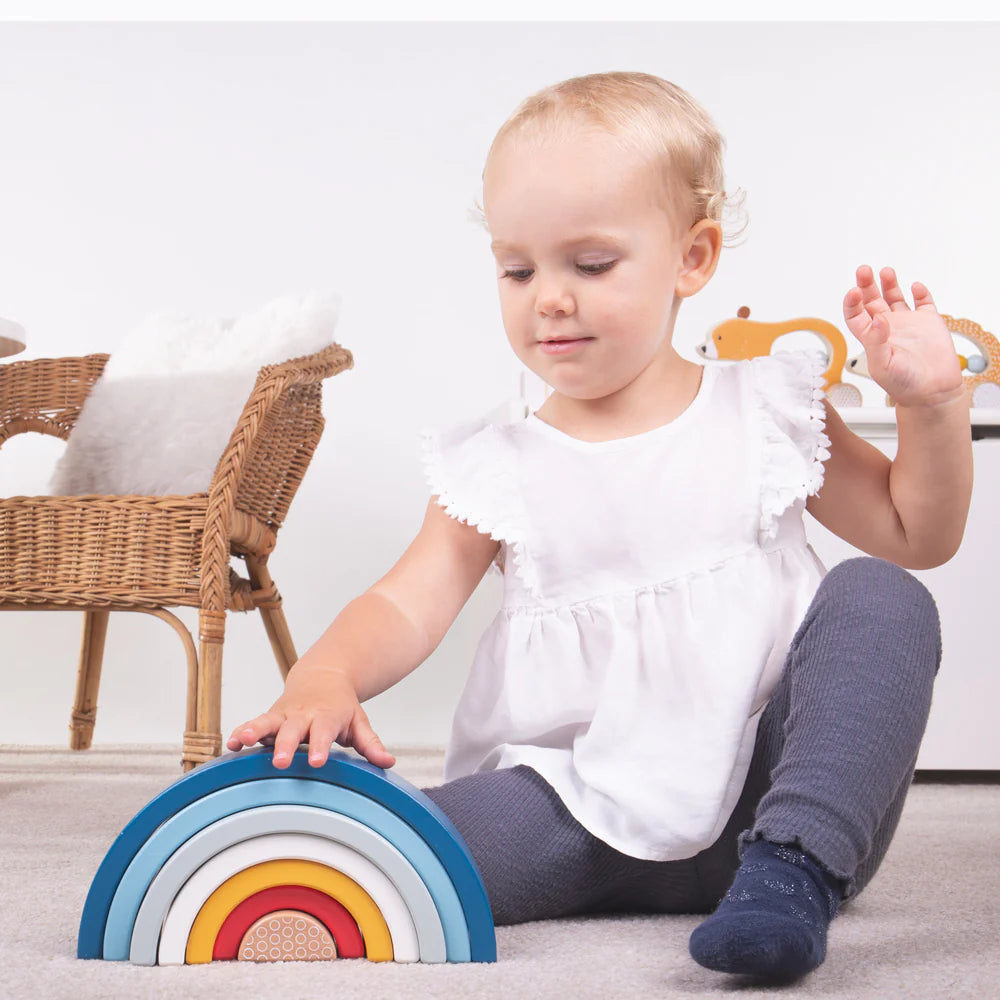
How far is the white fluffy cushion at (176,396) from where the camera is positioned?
1662 mm

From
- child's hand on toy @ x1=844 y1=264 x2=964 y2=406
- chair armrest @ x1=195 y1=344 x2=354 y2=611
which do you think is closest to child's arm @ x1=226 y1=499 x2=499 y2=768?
child's hand on toy @ x1=844 y1=264 x2=964 y2=406

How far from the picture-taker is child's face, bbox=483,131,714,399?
795mm

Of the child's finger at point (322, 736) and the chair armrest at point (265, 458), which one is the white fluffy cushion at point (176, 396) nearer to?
the chair armrest at point (265, 458)

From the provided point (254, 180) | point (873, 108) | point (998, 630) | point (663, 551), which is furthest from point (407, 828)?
point (873, 108)

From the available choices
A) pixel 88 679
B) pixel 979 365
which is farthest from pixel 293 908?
pixel 979 365

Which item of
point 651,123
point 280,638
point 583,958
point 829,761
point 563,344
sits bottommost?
point 280,638

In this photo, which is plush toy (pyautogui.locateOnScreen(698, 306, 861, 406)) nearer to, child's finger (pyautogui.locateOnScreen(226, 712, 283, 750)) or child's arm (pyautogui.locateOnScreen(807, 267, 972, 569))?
child's arm (pyautogui.locateOnScreen(807, 267, 972, 569))

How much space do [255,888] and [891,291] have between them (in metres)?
0.56

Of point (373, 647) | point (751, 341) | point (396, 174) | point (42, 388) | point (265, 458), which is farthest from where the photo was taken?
point (396, 174)

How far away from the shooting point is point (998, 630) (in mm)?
1763

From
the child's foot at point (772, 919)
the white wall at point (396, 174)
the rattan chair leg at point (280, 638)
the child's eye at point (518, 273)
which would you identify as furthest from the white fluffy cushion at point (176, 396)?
the child's foot at point (772, 919)

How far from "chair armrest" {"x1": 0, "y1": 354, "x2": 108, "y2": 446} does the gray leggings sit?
125 centimetres

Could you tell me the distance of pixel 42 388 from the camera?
1.84 m

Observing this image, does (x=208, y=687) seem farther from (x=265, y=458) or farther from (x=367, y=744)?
(x=367, y=744)
